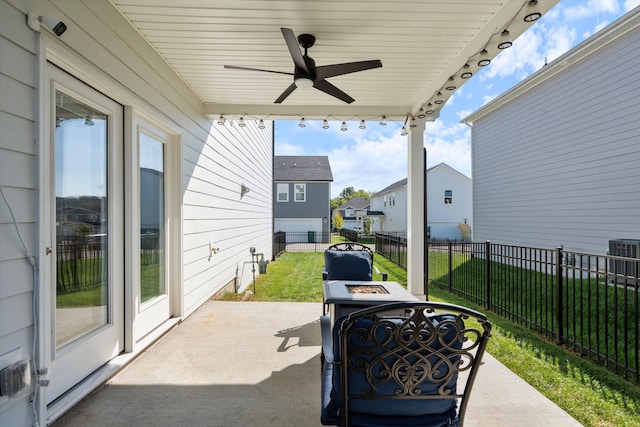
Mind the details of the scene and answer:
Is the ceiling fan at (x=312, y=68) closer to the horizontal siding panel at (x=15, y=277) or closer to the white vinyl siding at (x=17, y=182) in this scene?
the white vinyl siding at (x=17, y=182)

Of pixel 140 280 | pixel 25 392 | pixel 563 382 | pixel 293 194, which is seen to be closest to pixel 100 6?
pixel 140 280

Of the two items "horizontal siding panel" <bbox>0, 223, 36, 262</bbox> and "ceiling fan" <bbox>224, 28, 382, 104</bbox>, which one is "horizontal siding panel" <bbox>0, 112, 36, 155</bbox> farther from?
"ceiling fan" <bbox>224, 28, 382, 104</bbox>

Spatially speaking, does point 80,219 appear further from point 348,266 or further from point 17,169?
point 348,266

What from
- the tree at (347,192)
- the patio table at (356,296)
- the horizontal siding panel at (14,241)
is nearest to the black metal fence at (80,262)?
the horizontal siding panel at (14,241)

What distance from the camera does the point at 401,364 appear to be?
1.38 m

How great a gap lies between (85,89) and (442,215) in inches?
823

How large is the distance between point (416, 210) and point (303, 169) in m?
16.0

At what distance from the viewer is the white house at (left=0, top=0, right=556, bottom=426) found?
1816 mm

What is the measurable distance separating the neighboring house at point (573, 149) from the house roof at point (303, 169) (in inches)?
431

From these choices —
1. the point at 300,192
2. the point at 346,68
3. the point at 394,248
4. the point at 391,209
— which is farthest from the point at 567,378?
the point at 391,209

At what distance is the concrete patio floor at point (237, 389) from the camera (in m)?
2.12

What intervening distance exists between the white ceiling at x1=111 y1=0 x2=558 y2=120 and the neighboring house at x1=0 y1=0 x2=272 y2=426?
350 mm

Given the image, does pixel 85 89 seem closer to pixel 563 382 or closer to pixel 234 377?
pixel 234 377

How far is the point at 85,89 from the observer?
2.41 meters
